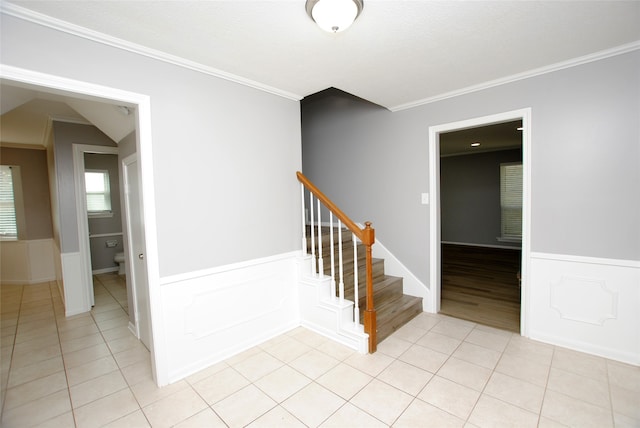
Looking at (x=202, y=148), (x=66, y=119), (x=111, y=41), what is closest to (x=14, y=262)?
(x=66, y=119)

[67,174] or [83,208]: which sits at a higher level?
[67,174]

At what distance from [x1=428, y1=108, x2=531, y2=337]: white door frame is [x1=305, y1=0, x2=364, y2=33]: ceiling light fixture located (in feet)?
6.28

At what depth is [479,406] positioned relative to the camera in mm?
1847

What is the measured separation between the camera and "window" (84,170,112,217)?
569cm

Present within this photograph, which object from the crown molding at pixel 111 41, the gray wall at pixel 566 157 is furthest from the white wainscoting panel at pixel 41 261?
the gray wall at pixel 566 157

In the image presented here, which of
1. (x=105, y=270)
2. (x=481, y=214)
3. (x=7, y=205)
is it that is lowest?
(x=105, y=270)

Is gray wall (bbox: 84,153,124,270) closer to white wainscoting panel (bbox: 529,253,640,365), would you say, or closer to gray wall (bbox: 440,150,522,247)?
white wainscoting panel (bbox: 529,253,640,365)

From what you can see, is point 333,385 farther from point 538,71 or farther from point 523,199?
point 538,71

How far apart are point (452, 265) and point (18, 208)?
799 centimetres

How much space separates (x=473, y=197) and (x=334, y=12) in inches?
269

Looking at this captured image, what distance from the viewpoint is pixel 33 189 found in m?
5.07

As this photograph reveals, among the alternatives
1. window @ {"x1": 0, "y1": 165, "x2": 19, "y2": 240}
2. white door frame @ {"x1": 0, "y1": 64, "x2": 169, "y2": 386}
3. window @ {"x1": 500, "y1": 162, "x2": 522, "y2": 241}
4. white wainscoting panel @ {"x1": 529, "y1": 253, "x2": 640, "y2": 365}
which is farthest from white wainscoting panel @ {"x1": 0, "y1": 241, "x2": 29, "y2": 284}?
window @ {"x1": 500, "y1": 162, "x2": 522, "y2": 241}

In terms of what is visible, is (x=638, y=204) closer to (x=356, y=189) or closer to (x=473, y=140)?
(x=356, y=189)

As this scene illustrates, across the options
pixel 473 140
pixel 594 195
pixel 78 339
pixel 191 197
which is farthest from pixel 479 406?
pixel 473 140
